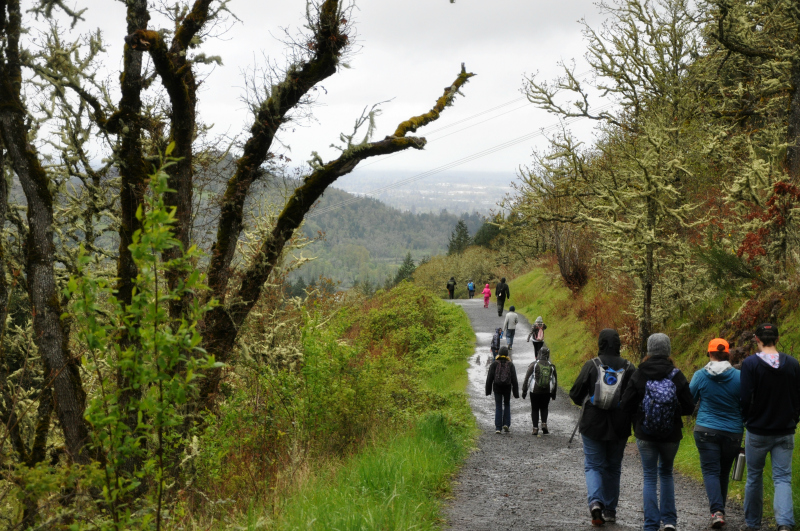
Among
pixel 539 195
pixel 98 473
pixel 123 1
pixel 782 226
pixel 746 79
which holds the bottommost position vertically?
pixel 98 473

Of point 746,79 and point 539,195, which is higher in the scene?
point 746,79

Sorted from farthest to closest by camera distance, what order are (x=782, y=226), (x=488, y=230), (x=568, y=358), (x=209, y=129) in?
(x=488, y=230)
(x=568, y=358)
(x=782, y=226)
(x=209, y=129)

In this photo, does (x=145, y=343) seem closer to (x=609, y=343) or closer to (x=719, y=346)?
(x=609, y=343)

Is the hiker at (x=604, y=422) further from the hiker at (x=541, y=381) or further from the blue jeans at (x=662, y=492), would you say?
the hiker at (x=541, y=381)

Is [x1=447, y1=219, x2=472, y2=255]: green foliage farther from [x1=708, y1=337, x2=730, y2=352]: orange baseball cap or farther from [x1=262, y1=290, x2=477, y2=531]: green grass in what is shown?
[x1=708, y1=337, x2=730, y2=352]: orange baseball cap

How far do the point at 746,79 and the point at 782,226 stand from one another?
37.5 ft

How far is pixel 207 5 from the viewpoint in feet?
27.3

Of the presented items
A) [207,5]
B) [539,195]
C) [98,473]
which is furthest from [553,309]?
[98,473]

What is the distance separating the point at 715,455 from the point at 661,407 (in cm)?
93

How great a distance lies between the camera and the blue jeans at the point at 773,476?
5.29 m

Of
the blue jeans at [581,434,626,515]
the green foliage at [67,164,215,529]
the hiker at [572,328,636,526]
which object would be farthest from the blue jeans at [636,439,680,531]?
the green foliage at [67,164,215,529]

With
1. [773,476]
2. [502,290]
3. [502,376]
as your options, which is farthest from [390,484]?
[502,290]

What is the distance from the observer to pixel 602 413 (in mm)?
5965

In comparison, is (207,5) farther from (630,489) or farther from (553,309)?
(553,309)
